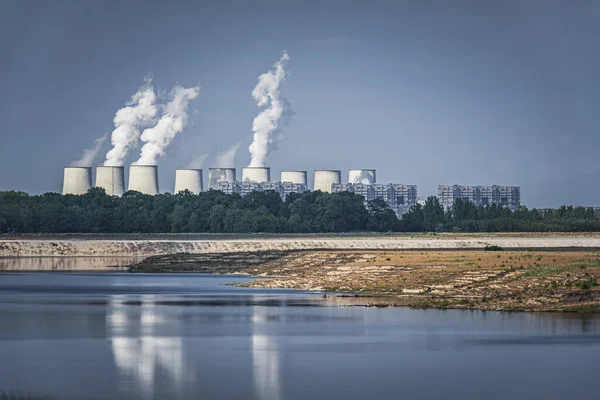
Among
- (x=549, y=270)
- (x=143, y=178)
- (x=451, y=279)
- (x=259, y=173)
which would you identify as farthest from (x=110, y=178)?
(x=549, y=270)

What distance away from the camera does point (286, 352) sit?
109 ft

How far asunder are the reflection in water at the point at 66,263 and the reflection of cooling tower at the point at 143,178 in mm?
55636

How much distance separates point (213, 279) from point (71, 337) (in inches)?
1417

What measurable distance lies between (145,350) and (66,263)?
219 feet

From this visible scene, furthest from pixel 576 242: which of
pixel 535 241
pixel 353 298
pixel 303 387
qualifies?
pixel 303 387

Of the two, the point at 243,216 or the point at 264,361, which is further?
the point at 243,216

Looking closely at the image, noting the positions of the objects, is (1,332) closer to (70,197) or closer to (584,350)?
(584,350)

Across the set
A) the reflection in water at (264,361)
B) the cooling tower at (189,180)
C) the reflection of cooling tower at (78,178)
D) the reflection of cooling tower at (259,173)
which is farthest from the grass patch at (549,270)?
the reflection of cooling tower at (259,173)

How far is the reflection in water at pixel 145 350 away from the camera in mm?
28266

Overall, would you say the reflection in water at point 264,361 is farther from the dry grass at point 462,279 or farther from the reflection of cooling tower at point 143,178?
the reflection of cooling tower at point 143,178

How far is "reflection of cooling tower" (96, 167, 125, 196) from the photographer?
169m

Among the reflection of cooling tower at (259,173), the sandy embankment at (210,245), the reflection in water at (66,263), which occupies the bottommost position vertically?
the reflection in water at (66,263)

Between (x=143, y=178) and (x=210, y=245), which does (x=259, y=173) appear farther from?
(x=210, y=245)

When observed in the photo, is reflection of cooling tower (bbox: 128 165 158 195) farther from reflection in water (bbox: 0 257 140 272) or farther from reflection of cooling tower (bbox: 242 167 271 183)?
reflection in water (bbox: 0 257 140 272)
